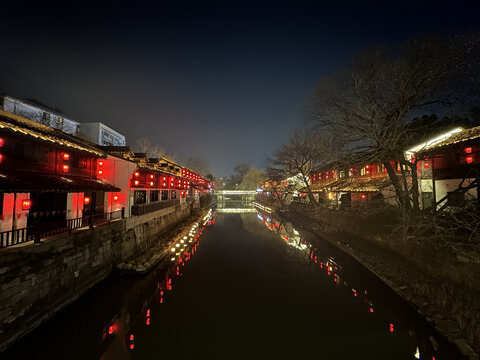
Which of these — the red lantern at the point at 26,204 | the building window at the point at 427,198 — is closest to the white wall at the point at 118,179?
the red lantern at the point at 26,204

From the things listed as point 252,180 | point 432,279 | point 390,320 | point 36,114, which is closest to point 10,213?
point 390,320

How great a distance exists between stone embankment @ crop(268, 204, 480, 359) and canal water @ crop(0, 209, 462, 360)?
1.53ft

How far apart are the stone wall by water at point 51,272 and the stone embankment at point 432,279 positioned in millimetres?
13318

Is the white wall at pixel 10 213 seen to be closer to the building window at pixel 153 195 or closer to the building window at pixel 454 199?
the building window at pixel 153 195

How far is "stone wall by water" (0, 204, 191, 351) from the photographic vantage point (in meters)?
6.29

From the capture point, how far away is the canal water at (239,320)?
6570 mm

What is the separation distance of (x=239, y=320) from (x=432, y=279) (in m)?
8.59

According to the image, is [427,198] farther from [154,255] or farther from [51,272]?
[51,272]

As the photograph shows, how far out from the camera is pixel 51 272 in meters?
7.73

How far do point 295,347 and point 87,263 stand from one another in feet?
30.9

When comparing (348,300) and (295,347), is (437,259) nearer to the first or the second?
(348,300)

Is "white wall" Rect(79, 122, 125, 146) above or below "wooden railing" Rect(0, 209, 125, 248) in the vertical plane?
above

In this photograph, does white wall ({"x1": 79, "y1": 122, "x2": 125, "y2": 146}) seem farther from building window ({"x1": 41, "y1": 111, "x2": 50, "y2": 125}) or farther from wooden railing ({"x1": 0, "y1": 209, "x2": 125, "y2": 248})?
wooden railing ({"x1": 0, "y1": 209, "x2": 125, "y2": 248})

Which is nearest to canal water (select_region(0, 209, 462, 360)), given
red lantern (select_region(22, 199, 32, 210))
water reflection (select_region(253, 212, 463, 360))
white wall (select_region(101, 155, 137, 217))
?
water reflection (select_region(253, 212, 463, 360))
